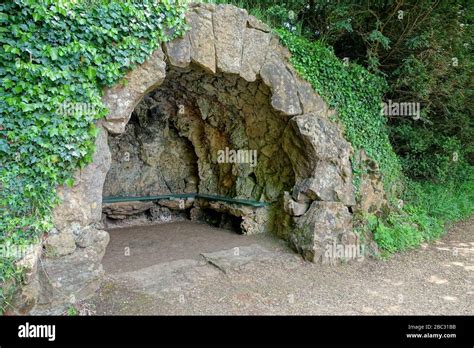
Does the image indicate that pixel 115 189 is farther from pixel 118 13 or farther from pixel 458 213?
pixel 458 213

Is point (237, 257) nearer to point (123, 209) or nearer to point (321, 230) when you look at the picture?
point (321, 230)

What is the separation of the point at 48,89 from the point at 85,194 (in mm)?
1184

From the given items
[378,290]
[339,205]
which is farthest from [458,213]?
[378,290]

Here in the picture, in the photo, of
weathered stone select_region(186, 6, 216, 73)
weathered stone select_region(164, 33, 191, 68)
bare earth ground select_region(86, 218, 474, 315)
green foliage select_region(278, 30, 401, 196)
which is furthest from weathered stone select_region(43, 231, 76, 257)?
green foliage select_region(278, 30, 401, 196)

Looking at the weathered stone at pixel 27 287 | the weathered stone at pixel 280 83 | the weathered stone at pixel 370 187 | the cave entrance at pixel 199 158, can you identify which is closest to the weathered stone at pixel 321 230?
the weathered stone at pixel 370 187

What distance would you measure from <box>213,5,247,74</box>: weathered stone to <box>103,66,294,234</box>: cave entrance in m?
0.70

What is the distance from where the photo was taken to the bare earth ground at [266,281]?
354cm

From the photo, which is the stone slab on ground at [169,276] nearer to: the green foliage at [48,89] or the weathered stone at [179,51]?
the green foliage at [48,89]

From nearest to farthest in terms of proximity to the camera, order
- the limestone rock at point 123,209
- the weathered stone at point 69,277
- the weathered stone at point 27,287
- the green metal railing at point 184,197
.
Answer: the weathered stone at point 27,287 < the weathered stone at point 69,277 < the green metal railing at point 184,197 < the limestone rock at point 123,209

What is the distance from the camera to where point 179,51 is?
14.0 ft

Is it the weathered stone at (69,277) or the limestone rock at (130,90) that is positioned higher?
the limestone rock at (130,90)

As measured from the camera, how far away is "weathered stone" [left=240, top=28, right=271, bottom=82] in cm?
495

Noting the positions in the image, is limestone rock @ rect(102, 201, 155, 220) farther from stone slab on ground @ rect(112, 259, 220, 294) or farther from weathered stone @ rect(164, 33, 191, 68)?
weathered stone @ rect(164, 33, 191, 68)

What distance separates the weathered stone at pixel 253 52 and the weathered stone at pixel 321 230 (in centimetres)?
237
